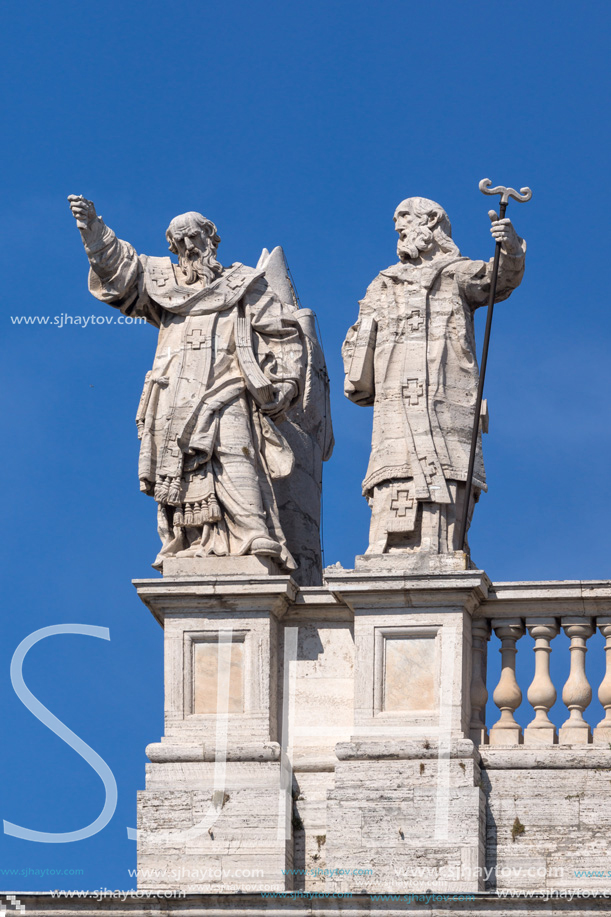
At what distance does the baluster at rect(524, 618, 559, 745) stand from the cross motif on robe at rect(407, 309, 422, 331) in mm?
2662

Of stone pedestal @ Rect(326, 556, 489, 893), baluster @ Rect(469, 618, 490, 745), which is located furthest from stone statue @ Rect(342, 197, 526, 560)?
baluster @ Rect(469, 618, 490, 745)

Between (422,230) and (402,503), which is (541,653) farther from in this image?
(422,230)

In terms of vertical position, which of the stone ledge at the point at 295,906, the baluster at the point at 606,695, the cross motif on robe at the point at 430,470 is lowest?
the stone ledge at the point at 295,906

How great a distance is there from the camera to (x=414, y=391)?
2209 centimetres

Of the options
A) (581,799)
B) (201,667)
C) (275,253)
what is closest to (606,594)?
(581,799)

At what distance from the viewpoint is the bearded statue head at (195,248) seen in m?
23.0

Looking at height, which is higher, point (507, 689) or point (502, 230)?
point (502, 230)

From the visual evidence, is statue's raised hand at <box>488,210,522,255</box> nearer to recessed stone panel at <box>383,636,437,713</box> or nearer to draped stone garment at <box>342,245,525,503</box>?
draped stone garment at <box>342,245,525,503</box>

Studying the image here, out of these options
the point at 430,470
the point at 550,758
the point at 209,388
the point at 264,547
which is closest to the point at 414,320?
the point at 430,470

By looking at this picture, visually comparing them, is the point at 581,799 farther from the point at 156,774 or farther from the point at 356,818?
the point at 156,774

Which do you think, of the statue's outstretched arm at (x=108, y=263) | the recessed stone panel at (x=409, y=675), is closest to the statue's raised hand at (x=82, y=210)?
the statue's outstretched arm at (x=108, y=263)

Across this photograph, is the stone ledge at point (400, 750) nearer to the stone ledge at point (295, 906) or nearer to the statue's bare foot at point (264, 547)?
the stone ledge at point (295, 906)

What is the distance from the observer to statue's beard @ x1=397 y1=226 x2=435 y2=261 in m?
22.5

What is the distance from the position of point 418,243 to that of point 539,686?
3.94 m
